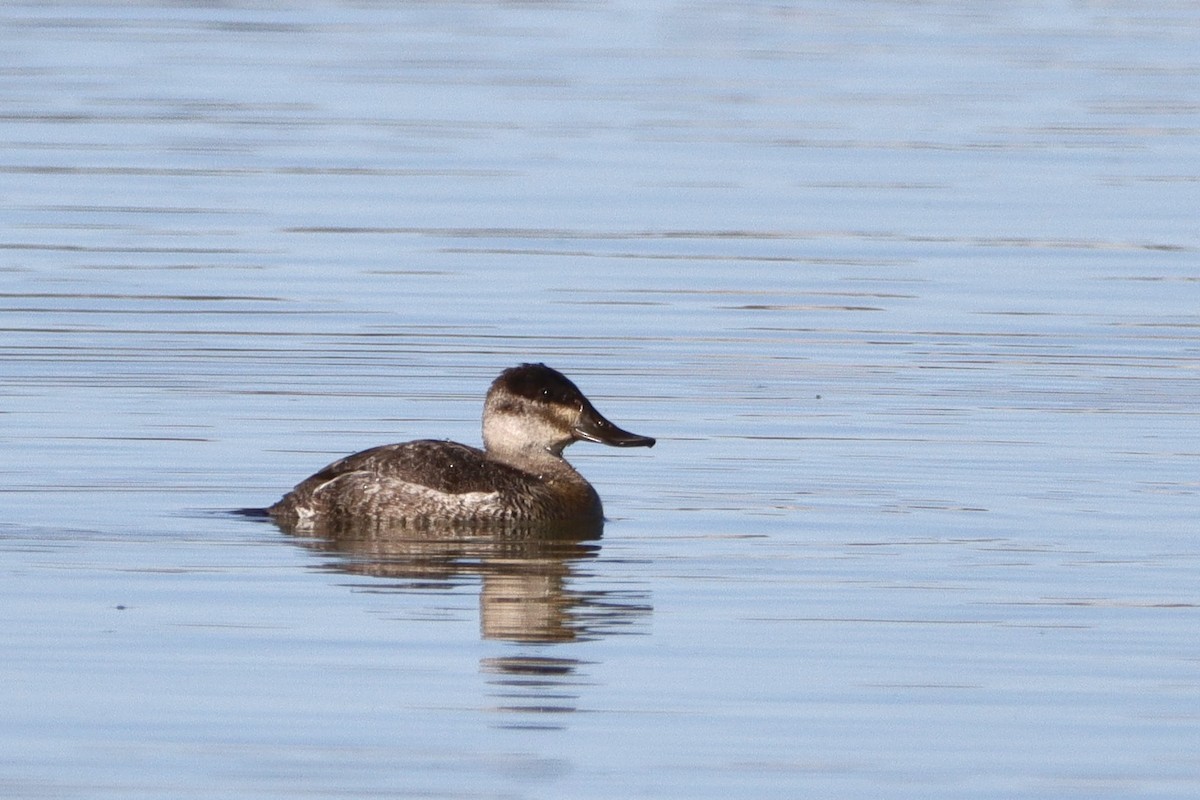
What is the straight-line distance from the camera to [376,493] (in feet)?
38.0

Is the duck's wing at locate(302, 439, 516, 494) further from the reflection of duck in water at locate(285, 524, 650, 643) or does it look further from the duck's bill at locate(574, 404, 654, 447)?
the duck's bill at locate(574, 404, 654, 447)

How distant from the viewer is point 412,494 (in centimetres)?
1157

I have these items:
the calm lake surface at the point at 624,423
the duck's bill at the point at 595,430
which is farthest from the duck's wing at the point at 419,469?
the duck's bill at the point at 595,430

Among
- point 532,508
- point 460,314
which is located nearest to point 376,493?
point 532,508

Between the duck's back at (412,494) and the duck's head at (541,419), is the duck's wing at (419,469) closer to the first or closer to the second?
the duck's back at (412,494)

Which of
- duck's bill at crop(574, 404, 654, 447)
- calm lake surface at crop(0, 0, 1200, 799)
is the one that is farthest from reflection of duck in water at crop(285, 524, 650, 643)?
duck's bill at crop(574, 404, 654, 447)

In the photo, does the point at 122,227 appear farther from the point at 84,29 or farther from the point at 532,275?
the point at 84,29

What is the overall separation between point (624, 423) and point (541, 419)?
2063 mm

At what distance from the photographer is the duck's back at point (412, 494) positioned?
11539 millimetres

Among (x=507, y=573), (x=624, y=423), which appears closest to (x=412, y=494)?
(x=507, y=573)

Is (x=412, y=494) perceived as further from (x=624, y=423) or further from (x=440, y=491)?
(x=624, y=423)

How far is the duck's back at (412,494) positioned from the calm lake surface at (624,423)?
0.27 meters

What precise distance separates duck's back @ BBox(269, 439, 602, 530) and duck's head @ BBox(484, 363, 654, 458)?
0.48 m

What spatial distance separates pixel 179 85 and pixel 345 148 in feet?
18.2
